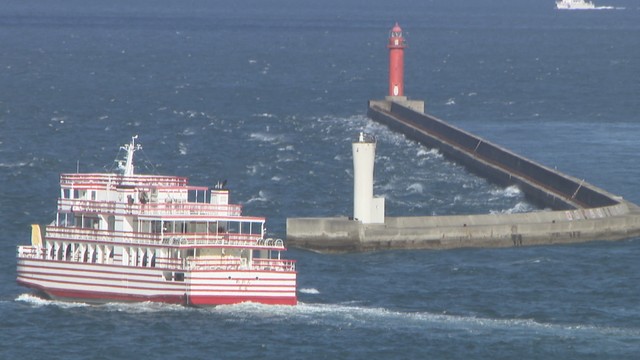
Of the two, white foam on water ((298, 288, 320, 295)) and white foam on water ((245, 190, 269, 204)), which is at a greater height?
white foam on water ((245, 190, 269, 204))

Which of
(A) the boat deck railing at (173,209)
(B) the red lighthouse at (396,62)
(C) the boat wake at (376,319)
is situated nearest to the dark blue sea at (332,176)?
(C) the boat wake at (376,319)

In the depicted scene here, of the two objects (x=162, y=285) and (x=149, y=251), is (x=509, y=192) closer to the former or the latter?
(x=149, y=251)

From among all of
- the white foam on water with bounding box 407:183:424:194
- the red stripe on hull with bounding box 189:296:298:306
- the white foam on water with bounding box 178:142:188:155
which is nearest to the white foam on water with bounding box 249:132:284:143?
the white foam on water with bounding box 178:142:188:155

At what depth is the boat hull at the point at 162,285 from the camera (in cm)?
4950

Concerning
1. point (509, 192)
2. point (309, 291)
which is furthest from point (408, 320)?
point (509, 192)

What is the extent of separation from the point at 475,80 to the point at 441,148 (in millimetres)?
59393

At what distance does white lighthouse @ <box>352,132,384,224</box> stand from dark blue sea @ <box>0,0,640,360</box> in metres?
2.60

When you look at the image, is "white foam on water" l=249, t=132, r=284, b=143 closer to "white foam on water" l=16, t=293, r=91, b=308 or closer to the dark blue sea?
the dark blue sea

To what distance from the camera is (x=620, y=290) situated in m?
56.0

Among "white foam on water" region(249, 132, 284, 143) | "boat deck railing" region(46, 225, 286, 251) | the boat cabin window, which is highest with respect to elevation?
"white foam on water" region(249, 132, 284, 143)

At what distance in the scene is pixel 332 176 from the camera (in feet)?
271

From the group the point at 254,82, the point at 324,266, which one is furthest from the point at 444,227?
the point at 254,82

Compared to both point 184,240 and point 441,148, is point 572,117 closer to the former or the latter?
point 441,148

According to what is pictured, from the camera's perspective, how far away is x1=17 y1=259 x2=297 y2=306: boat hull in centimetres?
4950
